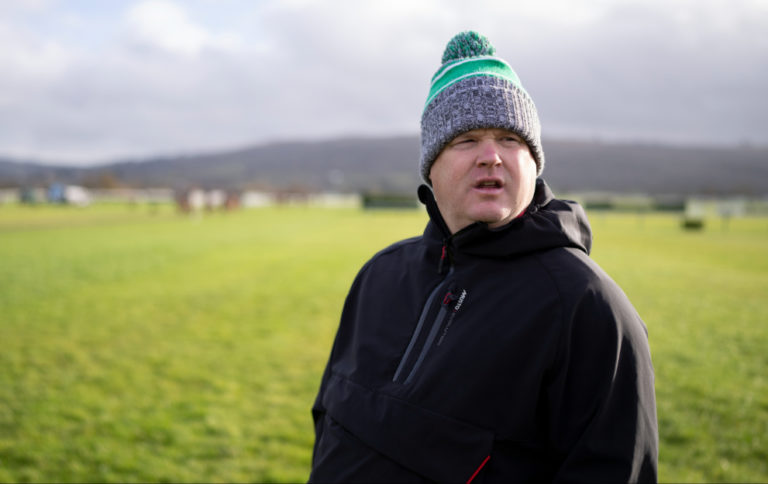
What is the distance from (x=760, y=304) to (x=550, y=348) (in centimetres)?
1156

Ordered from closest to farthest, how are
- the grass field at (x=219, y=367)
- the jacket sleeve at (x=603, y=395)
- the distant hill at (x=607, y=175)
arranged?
the jacket sleeve at (x=603, y=395) → the grass field at (x=219, y=367) → the distant hill at (x=607, y=175)

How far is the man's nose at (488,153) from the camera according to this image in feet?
5.20

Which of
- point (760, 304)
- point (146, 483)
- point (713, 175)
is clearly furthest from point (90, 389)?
point (713, 175)

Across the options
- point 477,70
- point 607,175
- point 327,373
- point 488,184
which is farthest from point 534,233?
point 607,175

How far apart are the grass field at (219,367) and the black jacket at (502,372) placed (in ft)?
8.85

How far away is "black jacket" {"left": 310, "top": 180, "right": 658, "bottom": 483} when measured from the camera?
136 centimetres

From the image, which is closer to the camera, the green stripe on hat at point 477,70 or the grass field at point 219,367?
the green stripe on hat at point 477,70

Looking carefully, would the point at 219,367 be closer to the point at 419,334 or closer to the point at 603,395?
the point at 419,334

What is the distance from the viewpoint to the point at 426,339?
169 centimetres

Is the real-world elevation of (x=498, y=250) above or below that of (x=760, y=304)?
above

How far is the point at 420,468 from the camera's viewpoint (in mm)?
1533

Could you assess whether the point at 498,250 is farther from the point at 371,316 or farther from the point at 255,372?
the point at 255,372

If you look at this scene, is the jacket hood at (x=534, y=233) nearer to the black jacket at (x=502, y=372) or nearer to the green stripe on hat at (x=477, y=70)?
the black jacket at (x=502, y=372)

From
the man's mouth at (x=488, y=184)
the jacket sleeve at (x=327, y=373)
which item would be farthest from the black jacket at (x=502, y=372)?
the jacket sleeve at (x=327, y=373)
